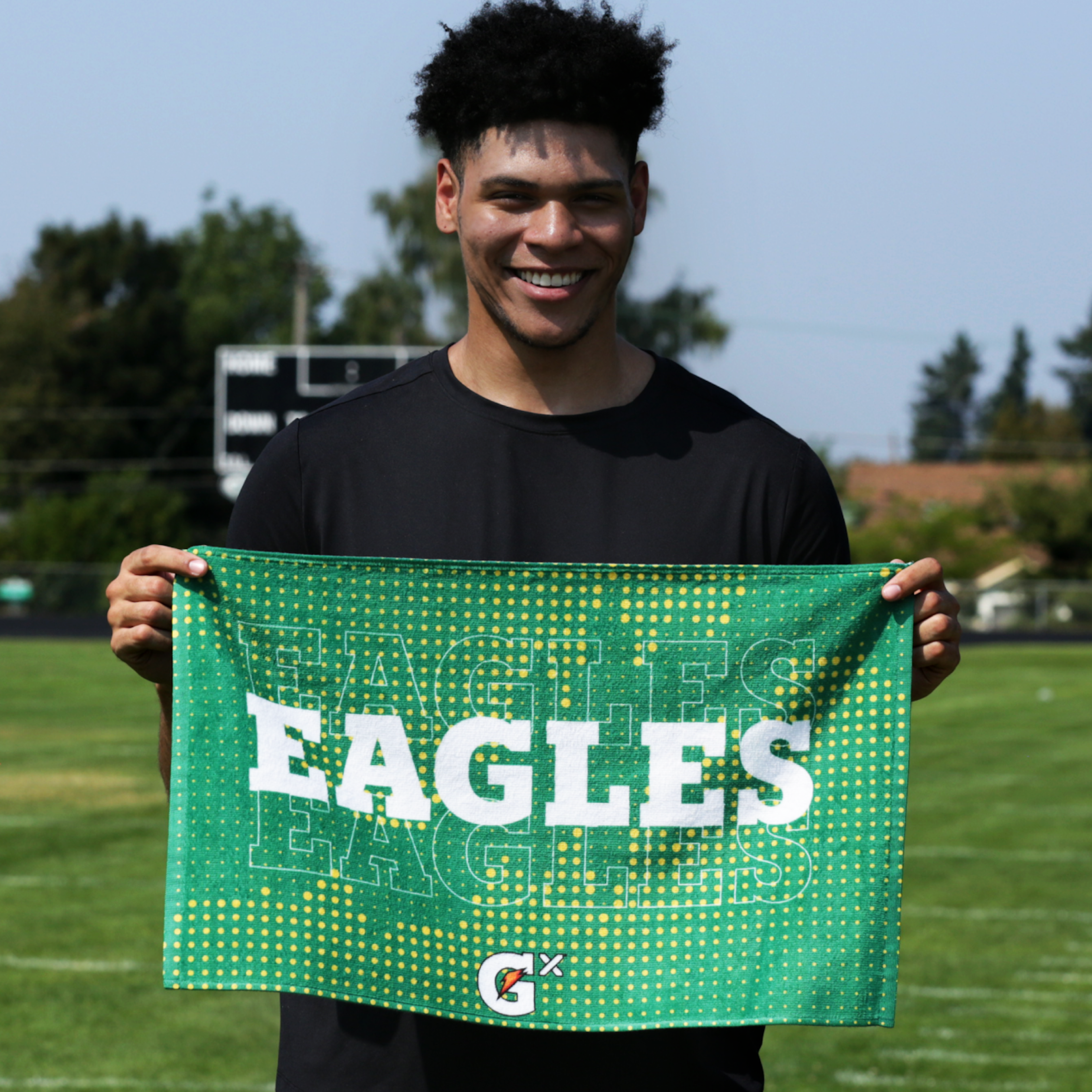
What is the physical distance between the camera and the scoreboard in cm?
2802

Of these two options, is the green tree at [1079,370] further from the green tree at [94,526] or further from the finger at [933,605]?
the finger at [933,605]

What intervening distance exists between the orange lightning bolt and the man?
0.08 meters

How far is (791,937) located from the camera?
2912mm

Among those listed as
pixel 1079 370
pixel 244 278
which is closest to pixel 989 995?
pixel 244 278

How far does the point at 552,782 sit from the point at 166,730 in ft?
2.30

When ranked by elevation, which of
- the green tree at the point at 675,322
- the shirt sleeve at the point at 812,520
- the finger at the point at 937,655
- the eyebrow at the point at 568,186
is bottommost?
the finger at the point at 937,655

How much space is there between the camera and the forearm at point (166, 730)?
9.91 feet

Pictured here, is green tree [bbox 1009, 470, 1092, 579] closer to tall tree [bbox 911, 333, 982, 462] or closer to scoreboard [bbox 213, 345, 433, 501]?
scoreboard [bbox 213, 345, 433, 501]

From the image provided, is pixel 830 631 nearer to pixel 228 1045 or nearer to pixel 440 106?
pixel 440 106

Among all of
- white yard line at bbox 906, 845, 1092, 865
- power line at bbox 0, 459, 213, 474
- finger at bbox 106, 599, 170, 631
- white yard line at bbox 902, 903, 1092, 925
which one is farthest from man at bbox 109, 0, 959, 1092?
power line at bbox 0, 459, 213, 474

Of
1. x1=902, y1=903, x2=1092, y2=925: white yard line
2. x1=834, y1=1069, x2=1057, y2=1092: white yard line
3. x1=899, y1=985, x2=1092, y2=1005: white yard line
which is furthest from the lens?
x1=902, y1=903, x2=1092, y2=925: white yard line

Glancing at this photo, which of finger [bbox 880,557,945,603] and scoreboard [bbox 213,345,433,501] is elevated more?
scoreboard [bbox 213,345,433,501]

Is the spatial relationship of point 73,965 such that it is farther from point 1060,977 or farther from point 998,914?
point 998,914

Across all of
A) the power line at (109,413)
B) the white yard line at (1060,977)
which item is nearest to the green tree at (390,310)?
the power line at (109,413)
